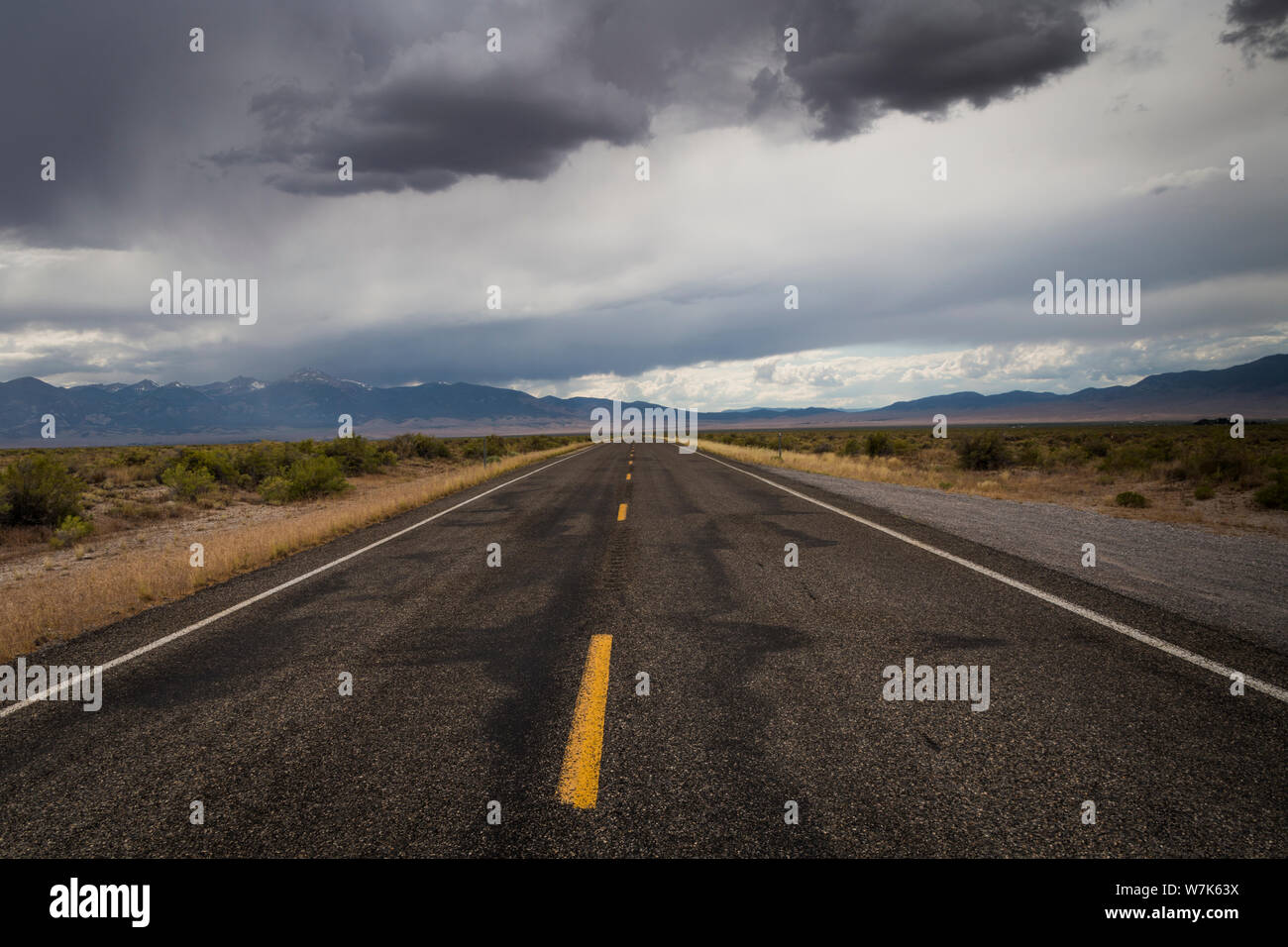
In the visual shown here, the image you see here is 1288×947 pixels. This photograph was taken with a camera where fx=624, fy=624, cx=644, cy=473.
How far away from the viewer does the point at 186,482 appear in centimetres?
1981

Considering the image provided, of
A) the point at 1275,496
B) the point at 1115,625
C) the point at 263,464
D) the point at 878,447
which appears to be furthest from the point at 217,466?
the point at 878,447

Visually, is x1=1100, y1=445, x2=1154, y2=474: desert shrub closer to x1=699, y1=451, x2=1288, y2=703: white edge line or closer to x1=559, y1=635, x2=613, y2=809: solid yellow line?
x1=699, y1=451, x2=1288, y2=703: white edge line

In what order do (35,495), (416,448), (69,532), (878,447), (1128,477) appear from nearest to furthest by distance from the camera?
1. (69,532)
2. (35,495)
3. (1128,477)
4. (878,447)
5. (416,448)

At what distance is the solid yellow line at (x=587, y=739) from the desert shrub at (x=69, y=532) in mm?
14746

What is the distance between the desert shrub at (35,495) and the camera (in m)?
14.6

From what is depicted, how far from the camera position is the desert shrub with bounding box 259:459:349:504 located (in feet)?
68.0

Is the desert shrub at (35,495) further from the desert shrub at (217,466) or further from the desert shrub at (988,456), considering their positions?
the desert shrub at (988,456)

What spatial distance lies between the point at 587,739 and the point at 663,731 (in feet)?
1.46

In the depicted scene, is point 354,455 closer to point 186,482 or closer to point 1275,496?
point 186,482

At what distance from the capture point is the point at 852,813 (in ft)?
9.27

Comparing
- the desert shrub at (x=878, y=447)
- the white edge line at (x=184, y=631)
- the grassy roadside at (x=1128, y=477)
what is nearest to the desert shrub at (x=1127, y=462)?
the grassy roadside at (x=1128, y=477)
